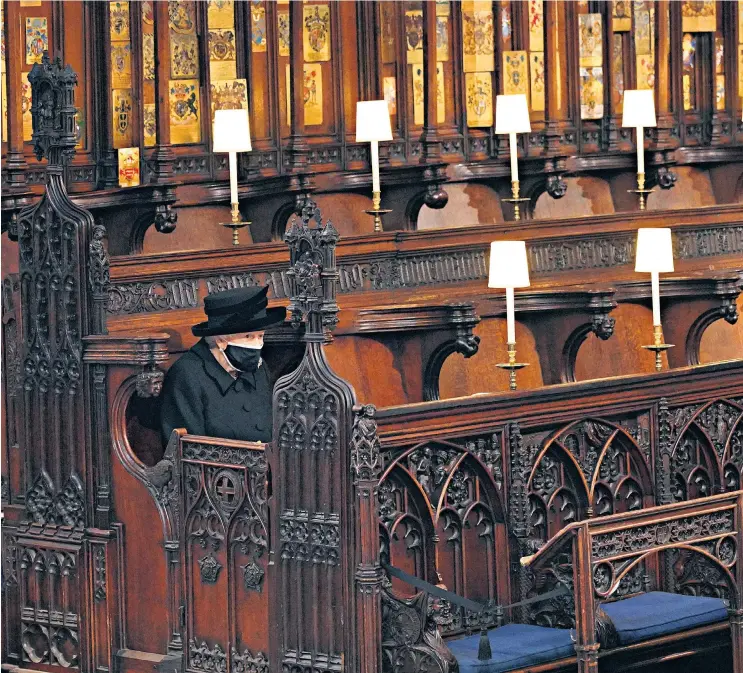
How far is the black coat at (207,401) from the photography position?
8.12 meters

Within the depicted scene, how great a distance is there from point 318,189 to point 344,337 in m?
1.87

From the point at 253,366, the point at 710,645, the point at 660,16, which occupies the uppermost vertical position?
the point at 660,16

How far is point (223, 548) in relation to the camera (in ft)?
25.7

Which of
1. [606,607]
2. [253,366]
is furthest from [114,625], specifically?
[606,607]

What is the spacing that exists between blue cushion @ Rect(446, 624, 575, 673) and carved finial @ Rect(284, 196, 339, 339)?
3.78ft

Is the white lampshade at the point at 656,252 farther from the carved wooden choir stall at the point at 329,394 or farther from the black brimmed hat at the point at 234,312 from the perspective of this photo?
the black brimmed hat at the point at 234,312

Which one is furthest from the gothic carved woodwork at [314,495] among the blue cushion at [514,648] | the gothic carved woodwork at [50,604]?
the gothic carved woodwork at [50,604]

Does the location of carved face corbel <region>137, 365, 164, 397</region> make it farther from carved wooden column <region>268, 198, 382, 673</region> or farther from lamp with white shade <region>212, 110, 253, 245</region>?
lamp with white shade <region>212, 110, 253, 245</region>

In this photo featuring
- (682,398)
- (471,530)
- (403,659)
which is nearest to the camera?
(403,659)

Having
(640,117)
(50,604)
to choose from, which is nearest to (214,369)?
(50,604)

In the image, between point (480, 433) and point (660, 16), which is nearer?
point (480, 433)

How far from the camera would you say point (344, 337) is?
903 centimetres

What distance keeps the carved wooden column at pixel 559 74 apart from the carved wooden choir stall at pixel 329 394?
3.05 feet

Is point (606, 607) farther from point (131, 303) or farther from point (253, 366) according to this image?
point (131, 303)
